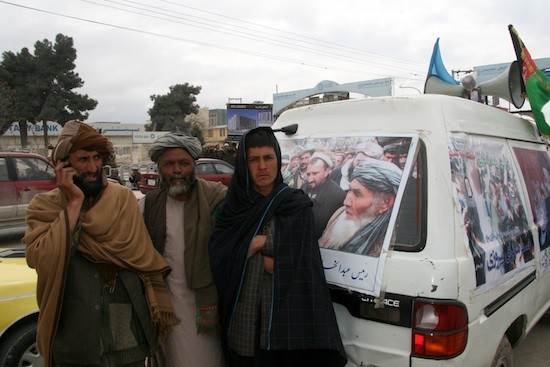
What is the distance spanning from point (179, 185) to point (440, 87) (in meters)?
2.98

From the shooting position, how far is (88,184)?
6.52 feet

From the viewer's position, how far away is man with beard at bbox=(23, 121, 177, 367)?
1839 millimetres

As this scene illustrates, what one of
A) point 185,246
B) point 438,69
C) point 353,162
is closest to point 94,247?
point 185,246

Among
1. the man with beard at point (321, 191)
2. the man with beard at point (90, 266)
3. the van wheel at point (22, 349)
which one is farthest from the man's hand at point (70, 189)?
the van wheel at point (22, 349)

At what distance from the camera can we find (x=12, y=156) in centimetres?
→ 849

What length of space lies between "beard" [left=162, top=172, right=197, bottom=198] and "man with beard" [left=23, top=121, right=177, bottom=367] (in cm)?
24

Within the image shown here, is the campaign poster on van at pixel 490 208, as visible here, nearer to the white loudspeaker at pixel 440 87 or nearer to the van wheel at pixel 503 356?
the van wheel at pixel 503 356

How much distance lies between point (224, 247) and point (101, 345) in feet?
2.25

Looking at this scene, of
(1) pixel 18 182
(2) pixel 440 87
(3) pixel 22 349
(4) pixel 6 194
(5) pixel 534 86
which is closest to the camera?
(3) pixel 22 349

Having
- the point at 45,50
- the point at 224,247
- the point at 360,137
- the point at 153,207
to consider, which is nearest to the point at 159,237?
the point at 153,207

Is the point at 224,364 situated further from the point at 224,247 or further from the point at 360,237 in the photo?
the point at 360,237

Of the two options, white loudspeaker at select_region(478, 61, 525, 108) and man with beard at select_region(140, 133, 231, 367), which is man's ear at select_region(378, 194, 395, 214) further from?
white loudspeaker at select_region(478, 61, 525, 108)

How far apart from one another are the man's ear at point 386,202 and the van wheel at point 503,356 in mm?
1019

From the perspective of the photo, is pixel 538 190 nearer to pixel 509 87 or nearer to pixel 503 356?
pixel 509 87
